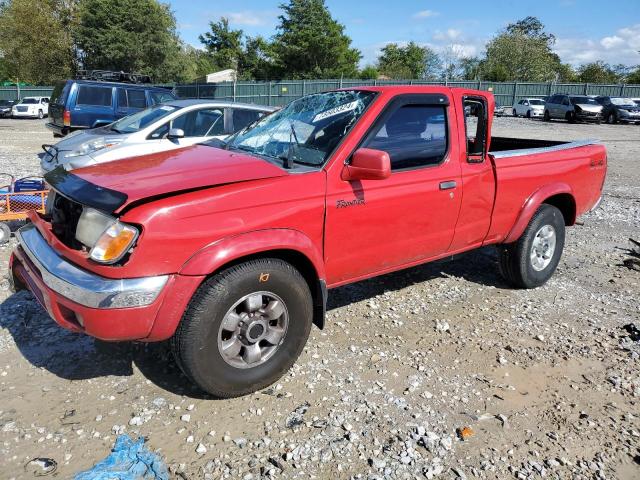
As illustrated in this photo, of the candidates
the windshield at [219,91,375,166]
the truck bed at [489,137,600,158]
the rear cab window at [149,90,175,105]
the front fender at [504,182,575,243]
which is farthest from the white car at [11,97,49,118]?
the front fender at [504,182,575,243]

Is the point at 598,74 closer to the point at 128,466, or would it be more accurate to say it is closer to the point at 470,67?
the point at 470,67

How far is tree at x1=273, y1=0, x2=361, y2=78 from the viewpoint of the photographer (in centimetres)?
Answer: 5188

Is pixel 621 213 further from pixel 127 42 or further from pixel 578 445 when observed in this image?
pixel 127 42

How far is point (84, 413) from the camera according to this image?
10.0 ft

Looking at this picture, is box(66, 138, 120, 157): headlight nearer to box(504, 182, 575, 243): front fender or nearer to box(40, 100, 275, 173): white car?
box(40, 100, 275, 173): white car

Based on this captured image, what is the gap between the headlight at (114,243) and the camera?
2.70m

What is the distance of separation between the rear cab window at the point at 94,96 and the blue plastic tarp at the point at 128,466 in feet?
39.4

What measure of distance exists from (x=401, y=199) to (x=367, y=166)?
55 cm

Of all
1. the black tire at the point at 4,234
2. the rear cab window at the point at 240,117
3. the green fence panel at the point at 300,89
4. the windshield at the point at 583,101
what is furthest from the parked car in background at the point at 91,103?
the windshield at the point at 583,101

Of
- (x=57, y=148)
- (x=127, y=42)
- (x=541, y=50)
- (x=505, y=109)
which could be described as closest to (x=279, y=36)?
(x=127, y=42)

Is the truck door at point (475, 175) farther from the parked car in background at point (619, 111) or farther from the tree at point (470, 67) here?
the tree at point (470, 67)

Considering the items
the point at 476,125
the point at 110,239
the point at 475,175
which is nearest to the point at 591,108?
the point at 476,125

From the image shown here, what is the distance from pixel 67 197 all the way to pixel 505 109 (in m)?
41.0

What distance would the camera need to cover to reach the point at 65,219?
10.7ft
